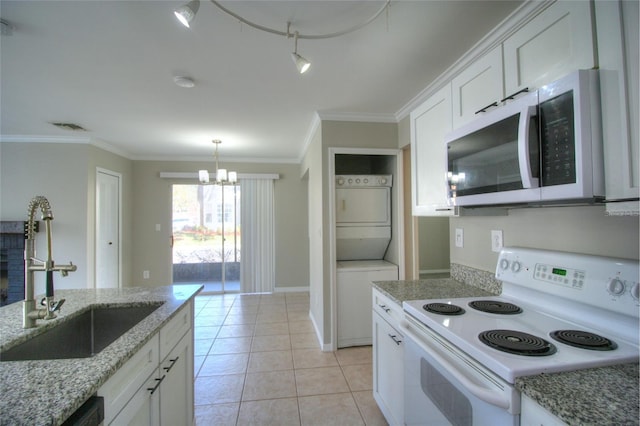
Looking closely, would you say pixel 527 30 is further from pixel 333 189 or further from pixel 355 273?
pixel 355 273

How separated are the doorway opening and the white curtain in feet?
0.67

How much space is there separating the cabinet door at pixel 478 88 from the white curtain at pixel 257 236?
3.94 metres

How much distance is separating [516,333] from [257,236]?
4.43 metres

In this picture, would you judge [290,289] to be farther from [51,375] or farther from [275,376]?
[51,375]

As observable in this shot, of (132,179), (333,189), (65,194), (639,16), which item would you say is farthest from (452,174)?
(132,179)

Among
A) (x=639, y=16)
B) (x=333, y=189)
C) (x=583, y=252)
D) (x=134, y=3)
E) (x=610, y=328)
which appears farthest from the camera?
(x=333, y=189)

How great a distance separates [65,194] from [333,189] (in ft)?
11.7

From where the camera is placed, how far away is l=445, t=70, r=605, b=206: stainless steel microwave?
87 centimetres

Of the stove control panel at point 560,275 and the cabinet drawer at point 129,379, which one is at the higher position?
the stove control panel at point 560,275

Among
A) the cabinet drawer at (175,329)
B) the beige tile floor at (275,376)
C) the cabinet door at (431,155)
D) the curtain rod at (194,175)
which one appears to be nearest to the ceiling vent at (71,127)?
the curtain rod at (194,175)

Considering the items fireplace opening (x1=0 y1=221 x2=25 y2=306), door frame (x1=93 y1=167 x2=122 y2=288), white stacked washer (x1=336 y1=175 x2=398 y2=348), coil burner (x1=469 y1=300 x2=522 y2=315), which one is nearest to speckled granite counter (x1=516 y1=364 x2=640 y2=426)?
coil burner (x1=469 y1=300 x2=522 y2=315)

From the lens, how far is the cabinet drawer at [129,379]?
0.85m

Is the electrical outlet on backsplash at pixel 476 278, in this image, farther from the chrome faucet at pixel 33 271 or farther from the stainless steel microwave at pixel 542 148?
the chrome faucet at pixel 33 271

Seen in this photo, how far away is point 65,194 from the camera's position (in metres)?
3.64
